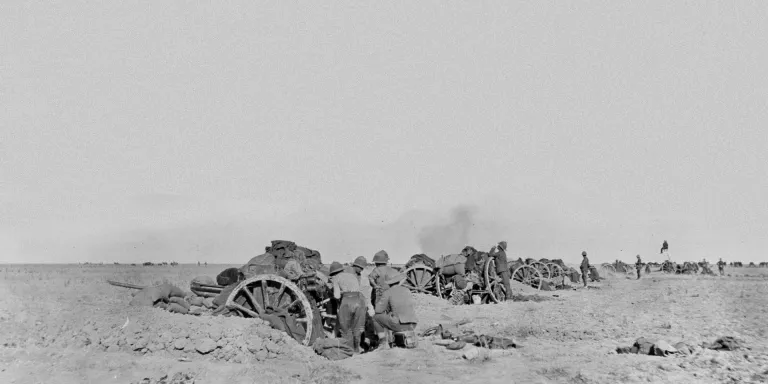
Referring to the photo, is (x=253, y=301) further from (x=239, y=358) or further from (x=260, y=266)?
(x=260, y=266)

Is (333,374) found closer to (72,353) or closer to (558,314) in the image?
(72,353)

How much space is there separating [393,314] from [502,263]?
1004cm

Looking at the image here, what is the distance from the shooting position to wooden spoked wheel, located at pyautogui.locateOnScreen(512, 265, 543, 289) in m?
26.5

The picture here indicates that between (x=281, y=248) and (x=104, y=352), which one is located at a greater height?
(x=281, y=248)

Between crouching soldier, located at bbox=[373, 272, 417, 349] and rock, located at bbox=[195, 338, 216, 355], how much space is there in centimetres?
326

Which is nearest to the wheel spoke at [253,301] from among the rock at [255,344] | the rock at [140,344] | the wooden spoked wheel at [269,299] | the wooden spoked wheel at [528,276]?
the wooden spoked wheel at [269,299]

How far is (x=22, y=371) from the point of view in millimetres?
7625

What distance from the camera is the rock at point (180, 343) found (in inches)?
346

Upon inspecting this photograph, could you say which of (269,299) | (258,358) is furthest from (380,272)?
(258,358)

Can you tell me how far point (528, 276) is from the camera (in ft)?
88.9

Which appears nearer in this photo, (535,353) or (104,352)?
(104,352)

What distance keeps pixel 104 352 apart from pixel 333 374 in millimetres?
3928

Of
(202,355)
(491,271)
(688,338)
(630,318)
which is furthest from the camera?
(491,271)

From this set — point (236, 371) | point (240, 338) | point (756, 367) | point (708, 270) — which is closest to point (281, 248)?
point (240, 338)
